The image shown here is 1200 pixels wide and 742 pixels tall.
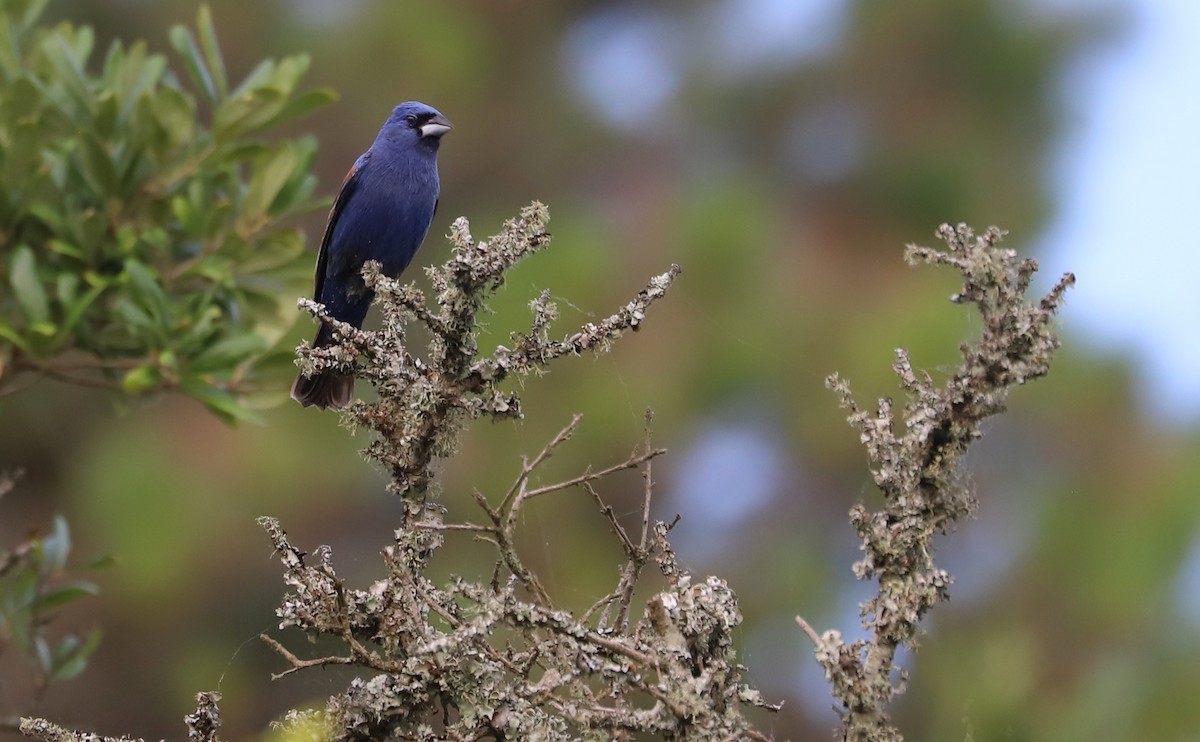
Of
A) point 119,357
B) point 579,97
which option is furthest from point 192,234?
point 579,97

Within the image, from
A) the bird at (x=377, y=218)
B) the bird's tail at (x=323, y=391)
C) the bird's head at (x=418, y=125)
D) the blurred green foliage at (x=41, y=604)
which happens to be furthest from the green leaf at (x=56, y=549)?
the bird's head at (x=418, y=125)

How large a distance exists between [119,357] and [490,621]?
1655 millimetres

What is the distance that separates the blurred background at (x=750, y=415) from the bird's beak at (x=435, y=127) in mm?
648

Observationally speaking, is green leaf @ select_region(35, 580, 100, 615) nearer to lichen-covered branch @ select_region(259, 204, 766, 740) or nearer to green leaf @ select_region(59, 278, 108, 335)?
green leaf @ select_region(59, 278, 108, 335)

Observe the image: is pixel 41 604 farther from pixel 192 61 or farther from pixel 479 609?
pixel 479 609

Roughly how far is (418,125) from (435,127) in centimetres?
8

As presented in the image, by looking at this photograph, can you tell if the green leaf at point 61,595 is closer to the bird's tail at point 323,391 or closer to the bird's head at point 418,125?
the bird's tail at point 323,391

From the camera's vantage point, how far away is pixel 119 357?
298cm

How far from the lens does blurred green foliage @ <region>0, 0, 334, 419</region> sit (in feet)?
9.20

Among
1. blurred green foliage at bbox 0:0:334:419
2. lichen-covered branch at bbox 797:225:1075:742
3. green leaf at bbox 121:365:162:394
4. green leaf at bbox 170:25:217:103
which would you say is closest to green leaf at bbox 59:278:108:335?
blurred green foliage at bbox 0:0:334:419

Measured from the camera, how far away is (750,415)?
5809mm

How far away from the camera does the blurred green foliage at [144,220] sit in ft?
9.20

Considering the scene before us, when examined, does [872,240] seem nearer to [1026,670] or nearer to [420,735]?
[1026,670]

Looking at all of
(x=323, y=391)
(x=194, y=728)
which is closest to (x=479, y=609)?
(x=194, y=728)
